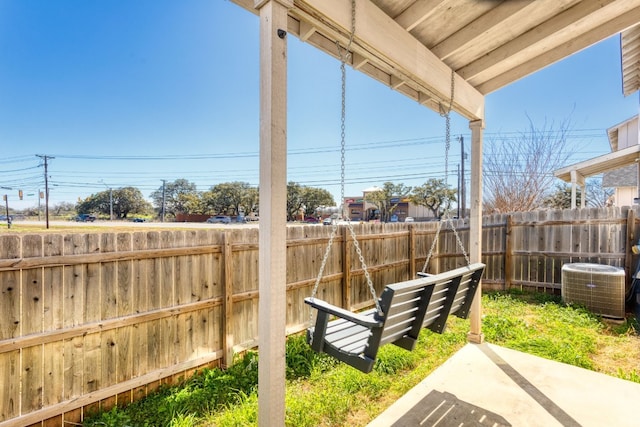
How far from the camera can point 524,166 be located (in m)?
10.8

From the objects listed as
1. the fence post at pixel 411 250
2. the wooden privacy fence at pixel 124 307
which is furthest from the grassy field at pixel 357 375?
the fence post at pixel 411 250

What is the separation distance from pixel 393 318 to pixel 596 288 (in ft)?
14.8

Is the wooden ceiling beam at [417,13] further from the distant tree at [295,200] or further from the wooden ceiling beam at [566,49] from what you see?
the distant tree at [295,200]

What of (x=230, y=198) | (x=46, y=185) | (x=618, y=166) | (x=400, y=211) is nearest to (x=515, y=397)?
(x=618, y=166)

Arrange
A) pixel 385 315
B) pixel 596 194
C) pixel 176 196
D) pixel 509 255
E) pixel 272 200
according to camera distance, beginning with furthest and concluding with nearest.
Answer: pixel 176 196
pixel 596 194
pixel 509 255
pixel 385 315
pixel 272 200

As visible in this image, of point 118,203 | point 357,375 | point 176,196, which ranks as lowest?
point 357,375

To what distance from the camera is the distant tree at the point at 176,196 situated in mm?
45562

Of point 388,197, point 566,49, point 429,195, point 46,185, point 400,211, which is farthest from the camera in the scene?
point 400,211

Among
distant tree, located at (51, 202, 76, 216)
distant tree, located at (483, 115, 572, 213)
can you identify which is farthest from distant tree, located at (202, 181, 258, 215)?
distant tree, located at (483, 115, 572, 213)

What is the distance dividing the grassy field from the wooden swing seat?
0.68 metres

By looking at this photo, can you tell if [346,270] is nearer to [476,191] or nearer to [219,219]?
[476,191]

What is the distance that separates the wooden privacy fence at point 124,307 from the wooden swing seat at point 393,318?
139cm

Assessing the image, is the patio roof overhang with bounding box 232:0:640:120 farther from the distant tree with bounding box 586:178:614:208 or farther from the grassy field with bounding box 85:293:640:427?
the distant tree with bounding box 586:178:614:208

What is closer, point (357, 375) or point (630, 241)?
point (357, 375)
